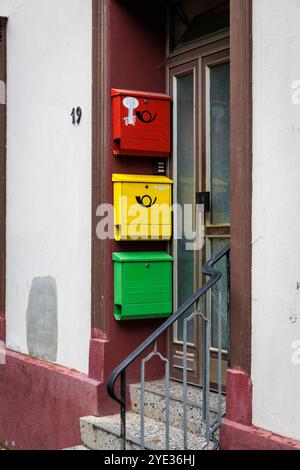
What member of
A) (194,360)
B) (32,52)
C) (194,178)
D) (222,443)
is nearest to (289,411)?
(222,443)

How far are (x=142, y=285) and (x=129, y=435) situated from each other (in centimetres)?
117

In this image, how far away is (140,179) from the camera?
231 inches

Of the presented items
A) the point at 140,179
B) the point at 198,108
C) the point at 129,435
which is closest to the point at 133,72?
the point at 198,108

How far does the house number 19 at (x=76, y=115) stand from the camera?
20.5 feet

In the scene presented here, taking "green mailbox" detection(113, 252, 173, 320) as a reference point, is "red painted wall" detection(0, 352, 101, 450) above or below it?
below

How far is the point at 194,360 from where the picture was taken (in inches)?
226

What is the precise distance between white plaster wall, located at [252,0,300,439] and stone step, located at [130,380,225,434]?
77cm

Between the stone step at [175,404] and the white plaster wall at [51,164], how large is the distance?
62 centimetres

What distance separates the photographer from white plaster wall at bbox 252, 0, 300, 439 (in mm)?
4121

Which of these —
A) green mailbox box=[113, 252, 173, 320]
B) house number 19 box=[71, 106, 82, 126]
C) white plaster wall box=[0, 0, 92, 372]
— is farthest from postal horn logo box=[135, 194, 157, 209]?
house number 19 box=[71, 106, 82, 126]

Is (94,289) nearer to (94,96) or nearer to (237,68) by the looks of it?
(94,96)

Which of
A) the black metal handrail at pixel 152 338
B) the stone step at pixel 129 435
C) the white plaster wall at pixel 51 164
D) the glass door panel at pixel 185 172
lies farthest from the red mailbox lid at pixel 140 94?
the stone step at pixel 129 435

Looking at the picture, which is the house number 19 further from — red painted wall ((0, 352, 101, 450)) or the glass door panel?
red painted wall ((0, 352, 101, 450))

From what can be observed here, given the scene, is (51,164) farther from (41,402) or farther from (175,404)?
(175,404)
